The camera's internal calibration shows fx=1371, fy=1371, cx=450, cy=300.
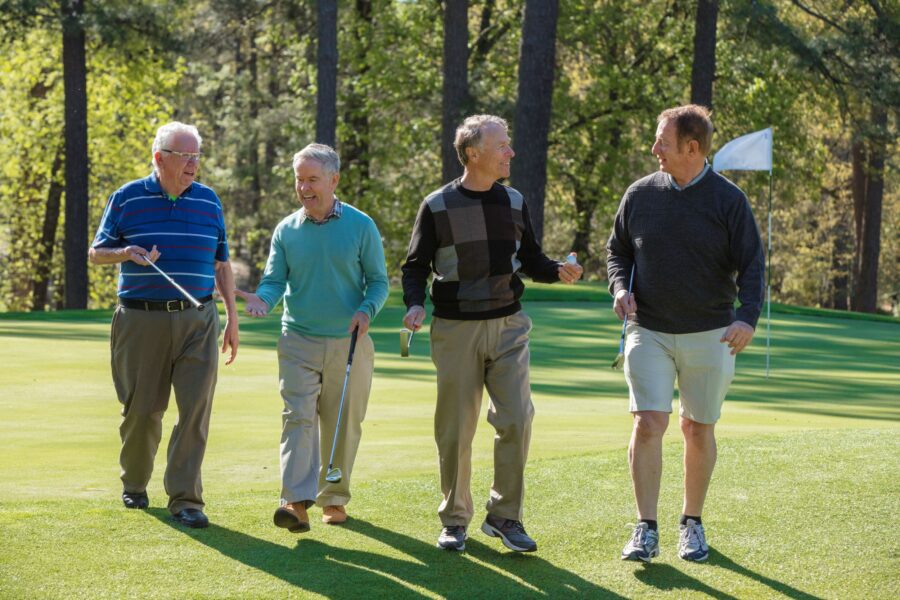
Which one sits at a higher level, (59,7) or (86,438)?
(59,7)

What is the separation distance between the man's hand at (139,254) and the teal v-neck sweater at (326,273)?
1.59 feet

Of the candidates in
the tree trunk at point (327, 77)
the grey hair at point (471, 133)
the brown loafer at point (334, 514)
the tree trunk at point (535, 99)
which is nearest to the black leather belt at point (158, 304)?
the brown loafer at point (334, 514)

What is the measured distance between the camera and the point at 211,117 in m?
39.5

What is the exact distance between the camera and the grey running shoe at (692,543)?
18.2ft

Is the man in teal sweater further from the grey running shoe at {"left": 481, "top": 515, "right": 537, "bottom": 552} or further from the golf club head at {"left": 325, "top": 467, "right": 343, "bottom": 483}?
the grey running shoe at {"left": 481, "top": 515, "right": 537, "bottom": 552}

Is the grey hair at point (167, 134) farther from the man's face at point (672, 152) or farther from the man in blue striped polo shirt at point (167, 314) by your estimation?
the man's face at point (672, 152)

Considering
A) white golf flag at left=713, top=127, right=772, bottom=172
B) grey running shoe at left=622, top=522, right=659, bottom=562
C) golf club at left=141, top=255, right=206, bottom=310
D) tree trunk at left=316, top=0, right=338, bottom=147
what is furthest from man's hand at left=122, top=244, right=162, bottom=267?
tree trunk at left=316, top=0, right=338, bottom=147

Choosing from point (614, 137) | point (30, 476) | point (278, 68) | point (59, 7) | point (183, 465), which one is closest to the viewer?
point (183, 465)

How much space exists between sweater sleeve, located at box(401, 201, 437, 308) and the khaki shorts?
94cm

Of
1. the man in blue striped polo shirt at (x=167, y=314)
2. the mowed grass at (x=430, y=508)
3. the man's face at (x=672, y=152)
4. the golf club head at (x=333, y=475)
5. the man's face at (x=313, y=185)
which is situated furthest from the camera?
the man in blue striped polo shirt at (x=167, y=314)

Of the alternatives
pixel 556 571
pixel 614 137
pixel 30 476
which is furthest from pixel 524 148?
pixel 556 571

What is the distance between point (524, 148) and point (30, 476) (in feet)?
53.9

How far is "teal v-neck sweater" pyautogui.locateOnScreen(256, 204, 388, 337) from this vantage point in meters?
6.06

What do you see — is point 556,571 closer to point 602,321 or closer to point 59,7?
point 602,321
